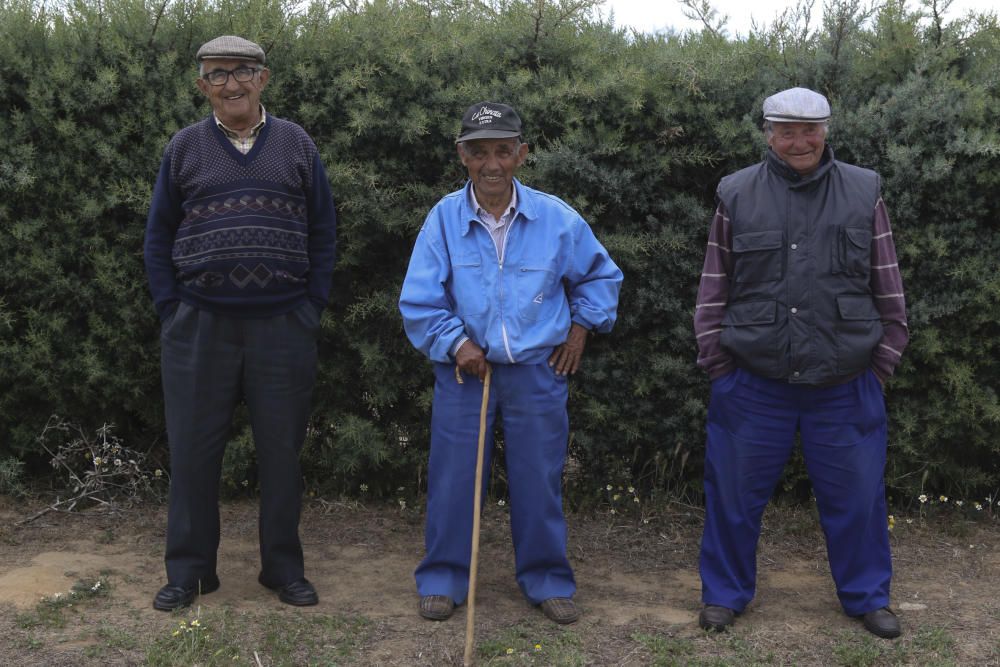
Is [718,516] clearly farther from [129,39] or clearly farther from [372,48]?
[129,39]

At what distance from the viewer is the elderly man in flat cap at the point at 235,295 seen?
413 centimetres

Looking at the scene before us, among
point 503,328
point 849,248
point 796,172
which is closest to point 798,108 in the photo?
point 796,172

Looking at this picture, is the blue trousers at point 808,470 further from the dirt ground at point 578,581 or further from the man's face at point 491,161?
the man's face at point 491,161

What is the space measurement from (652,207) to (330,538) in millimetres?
2399

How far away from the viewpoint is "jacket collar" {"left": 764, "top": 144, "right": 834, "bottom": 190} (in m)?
4.02

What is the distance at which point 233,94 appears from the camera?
13.6ft

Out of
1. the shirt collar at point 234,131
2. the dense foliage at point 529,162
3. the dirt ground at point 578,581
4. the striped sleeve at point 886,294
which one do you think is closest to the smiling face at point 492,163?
the shirt collar at point 234,131

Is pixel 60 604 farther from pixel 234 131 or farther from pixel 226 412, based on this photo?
pixel 234 131

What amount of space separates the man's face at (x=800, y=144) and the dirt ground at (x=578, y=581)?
6.17ft

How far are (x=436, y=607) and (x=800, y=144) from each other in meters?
2.35

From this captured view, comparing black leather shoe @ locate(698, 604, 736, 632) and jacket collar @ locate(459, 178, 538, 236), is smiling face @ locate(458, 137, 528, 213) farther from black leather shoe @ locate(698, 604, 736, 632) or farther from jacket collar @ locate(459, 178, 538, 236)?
black leather shoe @ locate(698, 604, 736, 632)

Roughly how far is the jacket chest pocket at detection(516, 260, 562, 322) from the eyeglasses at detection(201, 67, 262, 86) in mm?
1301

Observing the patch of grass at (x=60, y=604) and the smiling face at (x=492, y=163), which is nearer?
the smiling face at (x=492, y=163)

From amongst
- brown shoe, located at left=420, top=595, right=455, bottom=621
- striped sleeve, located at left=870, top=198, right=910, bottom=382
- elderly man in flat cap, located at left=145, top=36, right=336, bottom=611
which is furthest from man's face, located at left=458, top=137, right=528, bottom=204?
brown shoe, located at left=420, top=595, right=455, bottom=621
